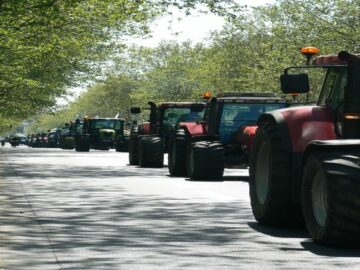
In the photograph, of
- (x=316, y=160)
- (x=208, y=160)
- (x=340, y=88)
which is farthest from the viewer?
(x=208, y=160)

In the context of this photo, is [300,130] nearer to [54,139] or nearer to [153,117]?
[153,117]

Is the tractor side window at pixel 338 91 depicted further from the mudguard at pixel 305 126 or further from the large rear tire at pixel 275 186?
the large rear tire at pixel 275 186

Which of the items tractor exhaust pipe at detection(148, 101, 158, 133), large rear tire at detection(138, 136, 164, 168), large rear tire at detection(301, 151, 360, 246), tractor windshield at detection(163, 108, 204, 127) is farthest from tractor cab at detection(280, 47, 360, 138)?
tractor exhaust pipe at detection(148, 101, 158, 133)

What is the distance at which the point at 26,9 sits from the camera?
22.9 metres

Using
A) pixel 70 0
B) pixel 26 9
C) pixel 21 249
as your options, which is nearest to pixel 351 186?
pixel 21 249

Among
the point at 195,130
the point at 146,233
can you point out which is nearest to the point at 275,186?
the point at 146,233

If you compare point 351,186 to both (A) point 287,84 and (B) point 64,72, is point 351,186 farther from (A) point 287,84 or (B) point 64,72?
(B) point 64,72

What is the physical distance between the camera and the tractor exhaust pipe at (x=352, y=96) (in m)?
9.62

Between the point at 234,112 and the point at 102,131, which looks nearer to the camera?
the point at 234,112

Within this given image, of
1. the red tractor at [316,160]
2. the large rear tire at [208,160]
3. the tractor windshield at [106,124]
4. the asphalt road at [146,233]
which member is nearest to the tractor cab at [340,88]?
the red tractor at [316,160]

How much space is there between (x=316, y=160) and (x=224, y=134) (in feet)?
39.2

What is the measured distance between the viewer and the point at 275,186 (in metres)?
10.3

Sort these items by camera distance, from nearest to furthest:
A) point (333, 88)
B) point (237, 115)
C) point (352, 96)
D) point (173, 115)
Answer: point (352, 96) → point (333, 88) → point (237, 115) → point (173, 115)

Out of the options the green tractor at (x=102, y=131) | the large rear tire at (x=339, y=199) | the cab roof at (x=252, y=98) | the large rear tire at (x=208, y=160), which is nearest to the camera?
the large rear tire at (x=339, y=199)
